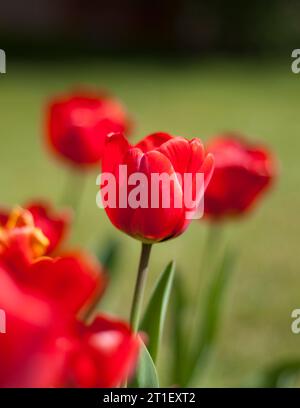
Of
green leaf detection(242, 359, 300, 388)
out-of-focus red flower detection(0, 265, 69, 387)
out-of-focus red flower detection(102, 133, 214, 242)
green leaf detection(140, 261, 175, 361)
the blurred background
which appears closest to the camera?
out-of-focus red flower detection(0, 265, 69, 387)

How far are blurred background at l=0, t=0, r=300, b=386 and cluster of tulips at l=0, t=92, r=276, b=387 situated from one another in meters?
0.31

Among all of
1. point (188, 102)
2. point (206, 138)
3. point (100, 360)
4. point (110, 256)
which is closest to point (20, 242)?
point (100, 360)

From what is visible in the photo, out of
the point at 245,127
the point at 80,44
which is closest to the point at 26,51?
the point at 80,44

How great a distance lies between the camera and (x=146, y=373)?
812 mm

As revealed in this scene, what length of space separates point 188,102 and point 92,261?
5.07m

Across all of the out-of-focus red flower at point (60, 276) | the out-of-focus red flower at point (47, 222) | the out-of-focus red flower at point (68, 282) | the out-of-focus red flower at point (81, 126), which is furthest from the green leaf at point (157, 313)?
the out-of-focus red flower at point (81, 126)

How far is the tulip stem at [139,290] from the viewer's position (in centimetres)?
79

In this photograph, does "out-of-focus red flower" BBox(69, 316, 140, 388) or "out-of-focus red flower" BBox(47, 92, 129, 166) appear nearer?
"out-of-focus red flower" BBox(69, 316, 140, 388)

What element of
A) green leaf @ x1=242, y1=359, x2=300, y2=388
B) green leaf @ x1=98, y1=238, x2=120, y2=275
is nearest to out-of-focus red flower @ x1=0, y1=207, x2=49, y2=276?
green leaf @ x1=242, y1=359, x2=300, y2=388

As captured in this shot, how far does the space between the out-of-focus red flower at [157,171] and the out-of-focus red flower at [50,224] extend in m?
0.07

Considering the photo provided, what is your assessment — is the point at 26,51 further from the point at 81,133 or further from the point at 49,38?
the point at 81,133

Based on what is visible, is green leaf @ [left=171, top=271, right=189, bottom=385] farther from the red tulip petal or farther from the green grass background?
the red tulip petal

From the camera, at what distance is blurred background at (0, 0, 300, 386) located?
2449mm
